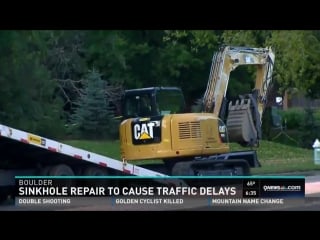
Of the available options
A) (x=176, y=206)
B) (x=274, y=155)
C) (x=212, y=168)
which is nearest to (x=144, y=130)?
(x=212, y=168)

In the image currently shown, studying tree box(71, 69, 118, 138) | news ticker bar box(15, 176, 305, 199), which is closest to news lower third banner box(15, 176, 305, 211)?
news ticker bar box(15, 176, 305, 199)

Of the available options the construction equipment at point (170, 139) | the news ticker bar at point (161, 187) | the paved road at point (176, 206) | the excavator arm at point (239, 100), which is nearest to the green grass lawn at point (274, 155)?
the construction equipment at point (170, 139)

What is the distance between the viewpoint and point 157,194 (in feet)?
35.3

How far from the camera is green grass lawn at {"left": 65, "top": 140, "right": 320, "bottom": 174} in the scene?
11.1 metres

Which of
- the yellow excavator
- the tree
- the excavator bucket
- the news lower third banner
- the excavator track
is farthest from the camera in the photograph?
the excavator bucket

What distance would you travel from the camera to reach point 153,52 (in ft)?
37.4

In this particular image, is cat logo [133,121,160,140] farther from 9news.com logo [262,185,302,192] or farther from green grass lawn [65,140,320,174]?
9news.com logo [262,185,302,192]

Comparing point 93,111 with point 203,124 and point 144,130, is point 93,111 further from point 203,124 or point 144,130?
point 203,124

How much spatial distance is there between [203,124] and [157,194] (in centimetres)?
127

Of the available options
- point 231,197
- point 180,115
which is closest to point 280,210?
point 231,197

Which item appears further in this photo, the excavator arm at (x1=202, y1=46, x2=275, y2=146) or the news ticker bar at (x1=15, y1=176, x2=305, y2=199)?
the excavator arm at (x1=202, y1=46, x2=275, y2=146)
